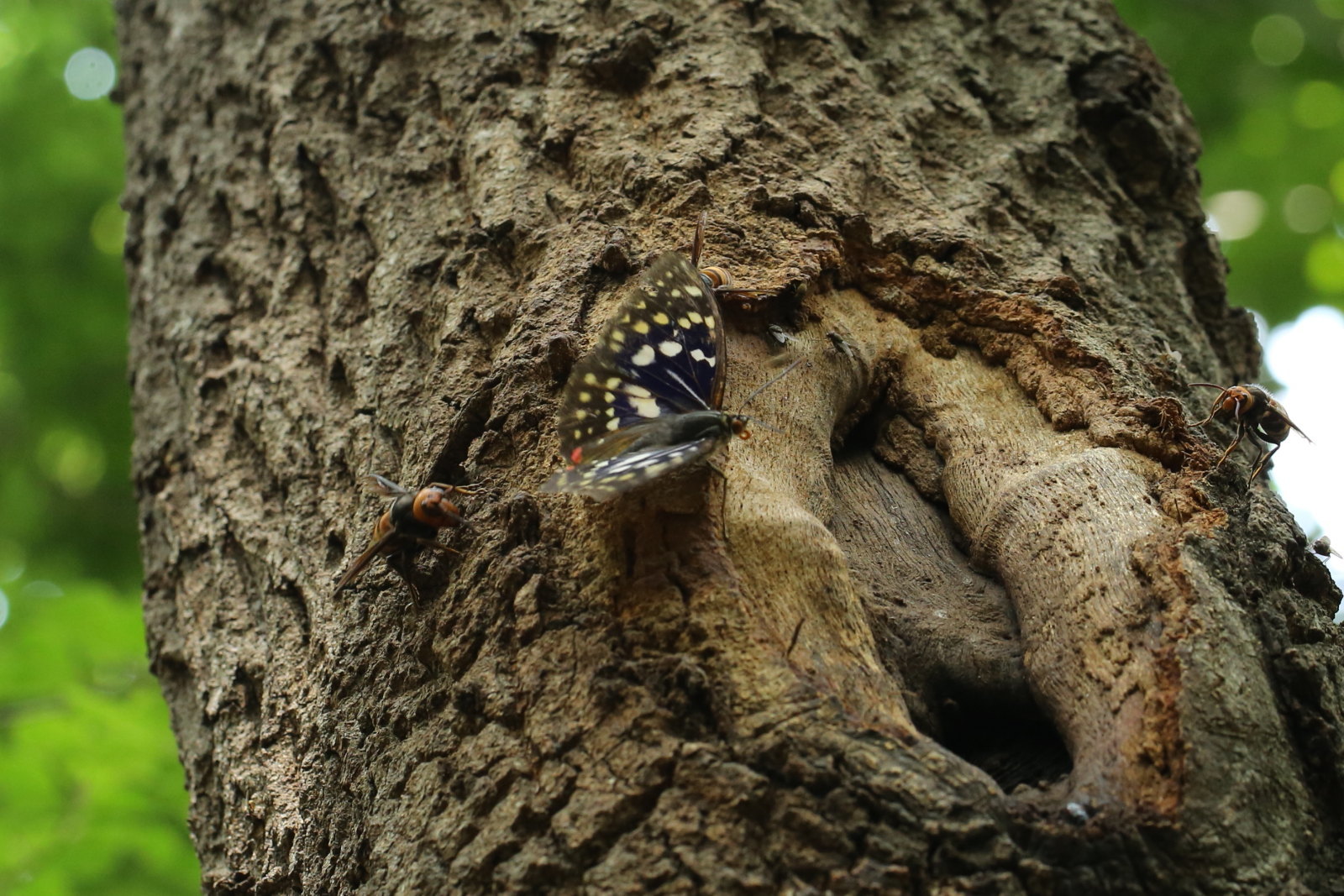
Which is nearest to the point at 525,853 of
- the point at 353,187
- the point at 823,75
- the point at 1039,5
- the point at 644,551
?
the point at 644,551

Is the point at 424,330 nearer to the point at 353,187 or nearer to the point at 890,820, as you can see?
the point at 353,187

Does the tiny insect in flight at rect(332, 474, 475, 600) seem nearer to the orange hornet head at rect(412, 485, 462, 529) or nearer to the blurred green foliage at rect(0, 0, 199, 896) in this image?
the orange hornet head at rect(412, 485, 462, 529)

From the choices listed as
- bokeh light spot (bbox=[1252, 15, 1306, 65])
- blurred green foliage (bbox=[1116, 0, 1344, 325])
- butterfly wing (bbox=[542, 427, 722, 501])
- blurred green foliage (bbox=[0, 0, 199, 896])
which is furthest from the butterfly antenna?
bokeh light spot (bbox=[1252, 15, 1306, 65])

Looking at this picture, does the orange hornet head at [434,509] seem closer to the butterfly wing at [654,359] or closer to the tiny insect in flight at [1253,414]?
the butterfly wing at [654,359]

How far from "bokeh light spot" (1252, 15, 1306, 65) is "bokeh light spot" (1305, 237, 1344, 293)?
0.89 m

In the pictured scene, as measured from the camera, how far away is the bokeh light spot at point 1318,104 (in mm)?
4891

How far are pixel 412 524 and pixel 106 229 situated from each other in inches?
177

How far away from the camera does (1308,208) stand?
5.00 metres

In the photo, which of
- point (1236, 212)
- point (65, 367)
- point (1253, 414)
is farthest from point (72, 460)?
point (1236, 212)

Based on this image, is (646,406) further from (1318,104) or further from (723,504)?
(1318,104)

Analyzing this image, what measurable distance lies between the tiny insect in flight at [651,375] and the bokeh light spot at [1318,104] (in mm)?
4255

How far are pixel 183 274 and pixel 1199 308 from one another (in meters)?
2.89

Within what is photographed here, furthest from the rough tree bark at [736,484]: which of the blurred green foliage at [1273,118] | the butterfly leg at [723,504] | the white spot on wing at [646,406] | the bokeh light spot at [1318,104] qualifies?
the bokeh light spot at [1318,104]

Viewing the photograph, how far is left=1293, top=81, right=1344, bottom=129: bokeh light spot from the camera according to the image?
4.89m
